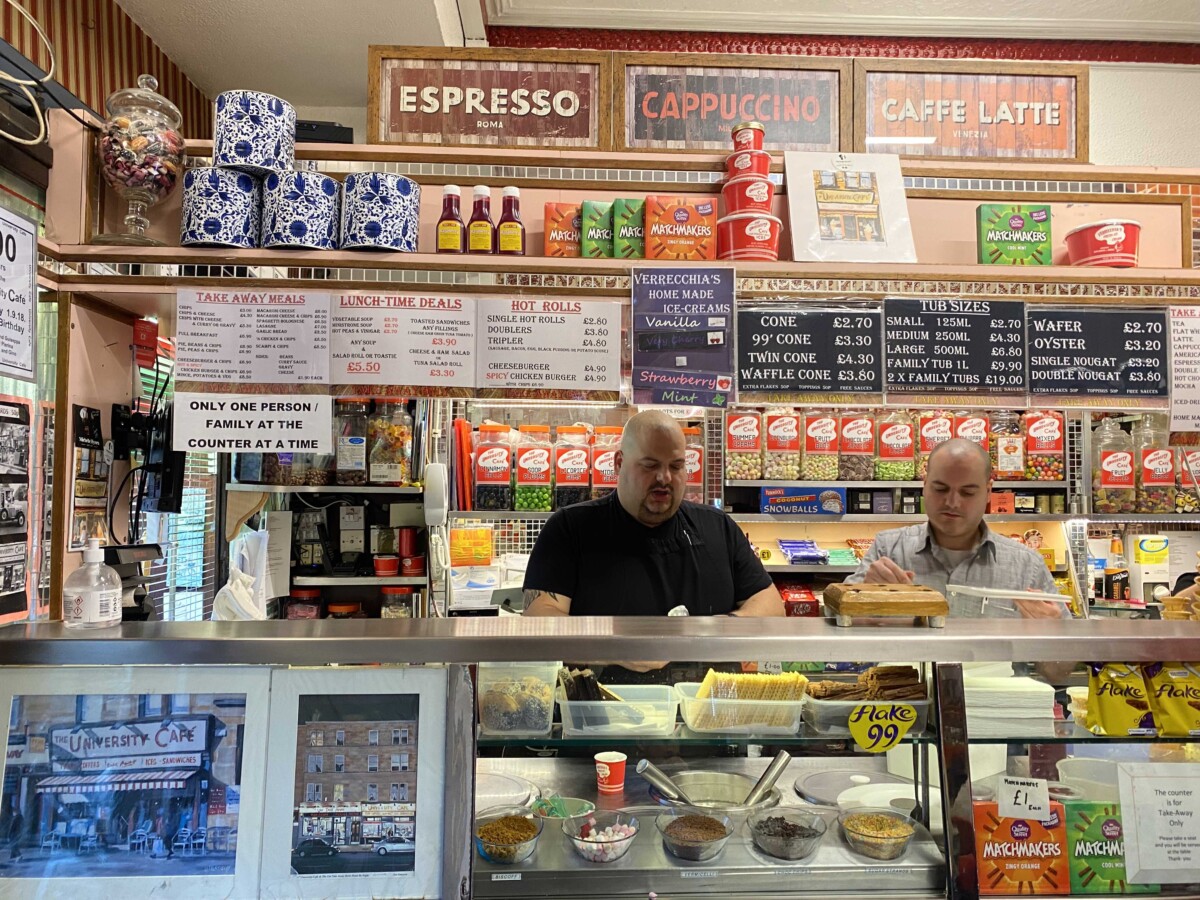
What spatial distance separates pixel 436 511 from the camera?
13.7 feet

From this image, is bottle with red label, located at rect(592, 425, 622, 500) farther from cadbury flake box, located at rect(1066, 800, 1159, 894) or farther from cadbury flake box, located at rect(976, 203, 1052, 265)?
cadbury flake box, located at rect(1066, 800, 1159, 894)

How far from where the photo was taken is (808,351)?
2494 millimetres

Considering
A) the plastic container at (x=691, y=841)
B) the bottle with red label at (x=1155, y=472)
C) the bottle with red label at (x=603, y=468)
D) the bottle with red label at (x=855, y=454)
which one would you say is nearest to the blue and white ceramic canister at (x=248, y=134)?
the plastic container at (x=691, y=841)

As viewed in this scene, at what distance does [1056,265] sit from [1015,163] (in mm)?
372

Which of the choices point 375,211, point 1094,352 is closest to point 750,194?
point 375,211

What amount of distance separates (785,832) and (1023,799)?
1.60 feet

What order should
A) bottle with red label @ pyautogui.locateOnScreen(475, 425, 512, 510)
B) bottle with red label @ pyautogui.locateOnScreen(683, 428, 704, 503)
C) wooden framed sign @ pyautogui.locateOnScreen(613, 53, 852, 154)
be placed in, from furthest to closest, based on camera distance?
bottle with red label @ pyautogui.locateOnScreen(683, 428, 704, 503) < bottle with red label @ pyautogui.locateOnScreen(475, 425, 512, 510) < wooden framed sign @ pyautogui.locateOnScreen(613, 53, 852, 154)

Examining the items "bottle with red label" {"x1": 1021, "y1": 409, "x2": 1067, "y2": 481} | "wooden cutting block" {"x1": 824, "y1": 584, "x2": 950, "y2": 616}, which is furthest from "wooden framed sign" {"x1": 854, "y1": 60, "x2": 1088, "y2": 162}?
"bottle with red label" {"x1": 1021, "y1": 409, "x2": 1067, "y2": 481}

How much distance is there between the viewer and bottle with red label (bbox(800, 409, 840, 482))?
16.3 feet

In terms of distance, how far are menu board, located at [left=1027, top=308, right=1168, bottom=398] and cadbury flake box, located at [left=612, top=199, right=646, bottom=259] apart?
1.26 meters

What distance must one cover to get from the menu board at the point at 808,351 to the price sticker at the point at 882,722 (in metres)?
1.13

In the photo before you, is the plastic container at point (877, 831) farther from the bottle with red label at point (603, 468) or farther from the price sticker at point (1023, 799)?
the bottle with red label at point (603, 468)

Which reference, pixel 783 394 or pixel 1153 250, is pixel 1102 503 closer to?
pixel 1153 250

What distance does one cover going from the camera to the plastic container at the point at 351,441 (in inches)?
164
